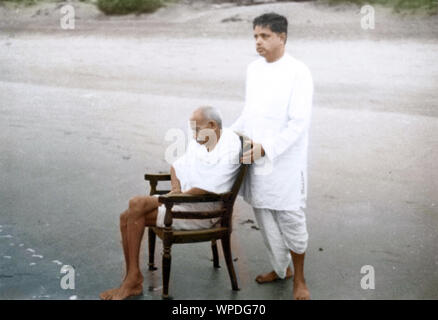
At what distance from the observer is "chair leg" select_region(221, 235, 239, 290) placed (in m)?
3.66

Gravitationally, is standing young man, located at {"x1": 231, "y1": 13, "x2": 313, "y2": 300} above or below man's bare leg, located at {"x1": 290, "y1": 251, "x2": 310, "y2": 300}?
above

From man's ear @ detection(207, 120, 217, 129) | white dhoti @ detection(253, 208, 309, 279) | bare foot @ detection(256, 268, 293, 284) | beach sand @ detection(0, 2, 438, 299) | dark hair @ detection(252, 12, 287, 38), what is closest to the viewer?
dark hair @ detection(252, 12, 287, 38)

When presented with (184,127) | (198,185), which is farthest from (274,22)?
(184,127)

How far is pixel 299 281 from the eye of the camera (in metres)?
3.68

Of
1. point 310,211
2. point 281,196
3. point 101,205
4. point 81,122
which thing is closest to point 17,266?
point 101,205

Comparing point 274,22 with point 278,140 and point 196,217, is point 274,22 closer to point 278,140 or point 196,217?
point 278,140

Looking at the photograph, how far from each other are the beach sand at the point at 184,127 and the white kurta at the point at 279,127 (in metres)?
0.63

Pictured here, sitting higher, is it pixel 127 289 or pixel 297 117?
pixel 297 117

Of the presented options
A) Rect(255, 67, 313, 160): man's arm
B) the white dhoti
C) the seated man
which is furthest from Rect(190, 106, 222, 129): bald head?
the white dhoti

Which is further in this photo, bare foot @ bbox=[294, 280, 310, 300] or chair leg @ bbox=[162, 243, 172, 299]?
bare foot @ bbox=[294, 280, 310, 300]

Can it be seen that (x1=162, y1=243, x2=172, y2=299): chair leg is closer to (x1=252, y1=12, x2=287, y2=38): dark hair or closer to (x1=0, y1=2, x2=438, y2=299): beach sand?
(x1=0, y1=2, x2=438, y2=299): beach sand

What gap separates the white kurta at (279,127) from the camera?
342cm

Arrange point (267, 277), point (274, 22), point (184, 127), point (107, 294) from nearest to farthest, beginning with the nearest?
point (274, 22), point (107, 294), point (267, 277), point (184, 127)

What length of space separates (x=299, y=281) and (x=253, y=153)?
0.85 meters
